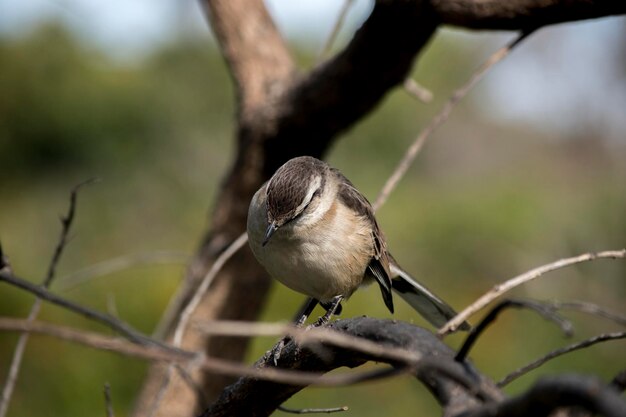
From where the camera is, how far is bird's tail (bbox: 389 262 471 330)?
12.7 feet

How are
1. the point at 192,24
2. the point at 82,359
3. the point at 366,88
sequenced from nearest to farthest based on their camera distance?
the point at 366,88 < the point at 82,359 < the point at 192,24

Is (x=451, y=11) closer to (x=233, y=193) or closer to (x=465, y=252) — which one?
(x=233, y=193)

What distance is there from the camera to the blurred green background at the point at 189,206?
6.94 meters

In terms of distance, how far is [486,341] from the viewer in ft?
25.5

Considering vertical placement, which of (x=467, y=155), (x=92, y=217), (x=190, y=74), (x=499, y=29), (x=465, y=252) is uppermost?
(x=499, y=29)

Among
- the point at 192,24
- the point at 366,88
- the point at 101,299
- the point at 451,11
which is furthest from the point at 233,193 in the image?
the point at 192,24

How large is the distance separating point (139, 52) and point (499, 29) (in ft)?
29.2

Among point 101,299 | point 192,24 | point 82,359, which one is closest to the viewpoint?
point 82,359

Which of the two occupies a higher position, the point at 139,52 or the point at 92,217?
the point at 139,52

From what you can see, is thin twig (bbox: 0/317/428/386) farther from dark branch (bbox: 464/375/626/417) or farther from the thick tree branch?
the thick tree branch

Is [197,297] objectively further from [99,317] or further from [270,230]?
[99,317]

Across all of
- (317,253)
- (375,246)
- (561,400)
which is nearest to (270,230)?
(317,253)

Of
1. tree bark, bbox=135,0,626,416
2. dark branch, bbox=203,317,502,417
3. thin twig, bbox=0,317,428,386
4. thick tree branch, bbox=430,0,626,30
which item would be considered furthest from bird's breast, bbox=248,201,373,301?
thin twig, bbox=0,317,428,386

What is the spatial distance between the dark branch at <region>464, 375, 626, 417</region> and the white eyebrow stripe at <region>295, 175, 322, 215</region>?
2.22 m
